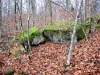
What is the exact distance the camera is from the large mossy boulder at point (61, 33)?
494 inches

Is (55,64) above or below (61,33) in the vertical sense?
A: below

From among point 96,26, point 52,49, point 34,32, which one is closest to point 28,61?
point 52,49

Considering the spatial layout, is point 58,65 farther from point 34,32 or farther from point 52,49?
point 34,32

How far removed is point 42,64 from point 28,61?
1289 mm

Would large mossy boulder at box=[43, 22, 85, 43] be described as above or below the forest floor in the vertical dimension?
above

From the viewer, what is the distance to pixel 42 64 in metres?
8.85

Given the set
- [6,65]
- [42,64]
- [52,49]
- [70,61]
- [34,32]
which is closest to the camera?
[70,61]

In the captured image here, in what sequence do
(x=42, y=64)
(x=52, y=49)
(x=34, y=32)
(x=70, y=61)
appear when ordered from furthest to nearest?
(x=34, y=32), (x=52, y=49), (x=42, y=64), (x=70, y=61)

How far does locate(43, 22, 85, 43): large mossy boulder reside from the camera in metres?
12.5

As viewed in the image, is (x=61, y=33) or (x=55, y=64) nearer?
(x=55, y=64)

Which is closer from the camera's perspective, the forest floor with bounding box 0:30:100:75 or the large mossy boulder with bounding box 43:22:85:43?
the forest floor with bounding box 0:30:100:75

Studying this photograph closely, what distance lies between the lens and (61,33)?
12930 mm

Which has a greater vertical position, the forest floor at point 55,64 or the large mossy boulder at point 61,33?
the large mossy boulder at point 61,33

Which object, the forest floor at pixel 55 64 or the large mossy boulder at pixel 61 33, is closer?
the forest floor at pixel 55 64
